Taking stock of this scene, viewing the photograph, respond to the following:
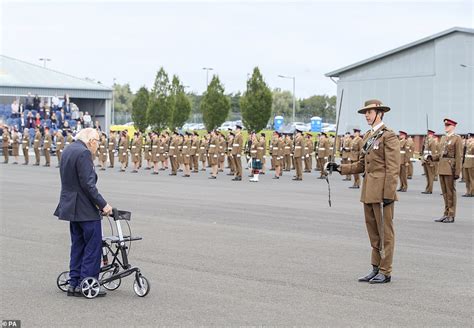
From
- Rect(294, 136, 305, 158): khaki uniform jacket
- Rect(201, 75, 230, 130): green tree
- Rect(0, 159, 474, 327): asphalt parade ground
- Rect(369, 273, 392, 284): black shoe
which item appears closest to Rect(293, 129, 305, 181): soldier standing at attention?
Rect(294, 136, 305, 158): khaki uniform jacket

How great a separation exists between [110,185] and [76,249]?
58.2 feet

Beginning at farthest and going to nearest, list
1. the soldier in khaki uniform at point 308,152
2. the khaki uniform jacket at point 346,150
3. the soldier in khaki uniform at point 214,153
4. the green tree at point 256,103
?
1. the green tree at point 256,103
2. the soldier in khaki uniform at point 308,152
3. the soldier in khaki uniform at point 214,153
4. the khaki uniform jacket at point 346,150

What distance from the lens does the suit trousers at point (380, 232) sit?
9469 millimetres

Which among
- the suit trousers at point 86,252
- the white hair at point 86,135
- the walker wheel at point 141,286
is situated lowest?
the walker wheel at point 141,286

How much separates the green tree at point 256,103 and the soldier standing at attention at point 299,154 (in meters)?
29.8

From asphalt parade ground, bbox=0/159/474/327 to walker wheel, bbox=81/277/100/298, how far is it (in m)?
0.08

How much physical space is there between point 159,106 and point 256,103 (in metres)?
8.94

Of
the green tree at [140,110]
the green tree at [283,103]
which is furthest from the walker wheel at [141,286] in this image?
the green tree at [283,103]

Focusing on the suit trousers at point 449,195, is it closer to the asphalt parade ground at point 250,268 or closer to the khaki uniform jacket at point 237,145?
the asphalt parade ground at point 250,268

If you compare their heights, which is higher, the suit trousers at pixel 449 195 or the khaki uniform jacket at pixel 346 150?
the khaki uniform jacket at pixel 346 150

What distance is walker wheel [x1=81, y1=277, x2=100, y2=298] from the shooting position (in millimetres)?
8281

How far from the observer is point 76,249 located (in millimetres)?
8562

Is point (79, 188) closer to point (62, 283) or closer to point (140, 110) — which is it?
point (62, 283)

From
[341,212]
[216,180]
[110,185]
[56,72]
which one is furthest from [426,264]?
[56,72]
